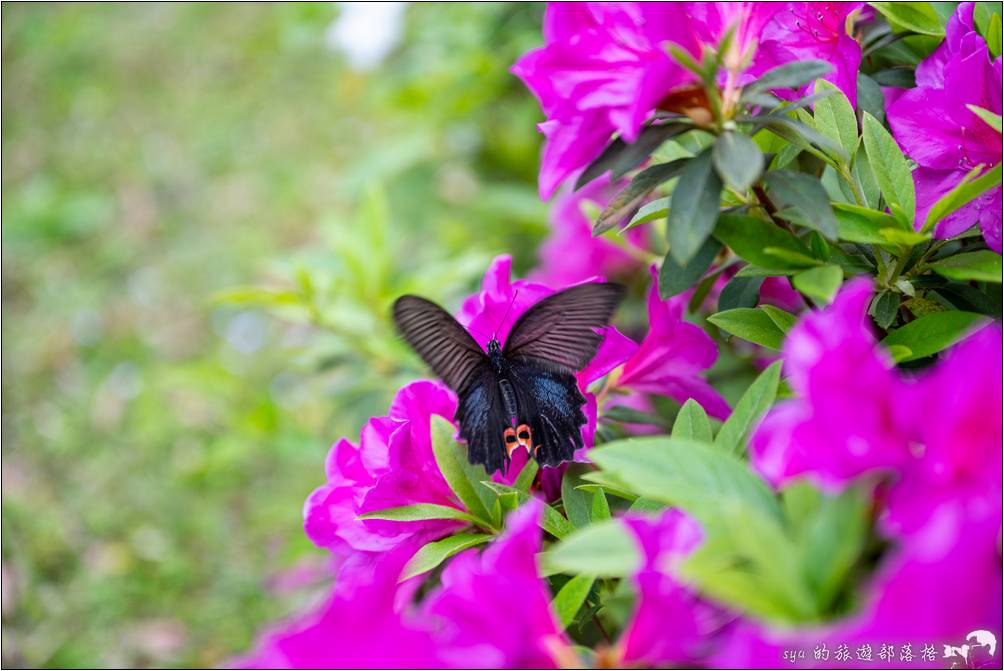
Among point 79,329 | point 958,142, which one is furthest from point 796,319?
point 79,329

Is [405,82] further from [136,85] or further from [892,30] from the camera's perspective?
[136,85]

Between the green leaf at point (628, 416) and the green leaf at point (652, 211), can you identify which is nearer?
the green leaf at point (652, 211)

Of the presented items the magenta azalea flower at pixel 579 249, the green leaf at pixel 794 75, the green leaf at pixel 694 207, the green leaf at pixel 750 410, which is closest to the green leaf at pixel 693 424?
the green leaf at pixel 750 410

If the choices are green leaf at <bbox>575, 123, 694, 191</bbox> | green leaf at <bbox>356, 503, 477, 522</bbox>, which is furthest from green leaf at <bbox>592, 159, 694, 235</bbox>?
green leaf at <bbox>356, 503, 477, 522</bbox>

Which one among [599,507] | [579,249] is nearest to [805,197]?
[599,507]

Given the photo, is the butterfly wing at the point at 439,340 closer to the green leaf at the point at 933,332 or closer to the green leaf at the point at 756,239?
the green leaf at the point at 756,239

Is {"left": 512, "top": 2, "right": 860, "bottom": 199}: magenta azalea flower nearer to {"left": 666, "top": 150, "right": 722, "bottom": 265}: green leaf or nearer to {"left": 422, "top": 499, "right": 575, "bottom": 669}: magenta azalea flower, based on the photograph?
{"left": 666, "top": 150, "right": 722, "bottom": 265}: green leaf
